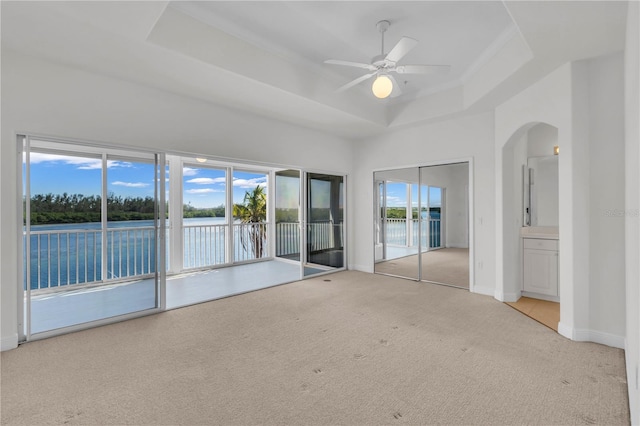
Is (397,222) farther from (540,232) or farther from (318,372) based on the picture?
(318,372)

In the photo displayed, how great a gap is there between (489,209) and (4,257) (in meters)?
5.81

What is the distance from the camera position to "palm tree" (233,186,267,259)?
7.50 m

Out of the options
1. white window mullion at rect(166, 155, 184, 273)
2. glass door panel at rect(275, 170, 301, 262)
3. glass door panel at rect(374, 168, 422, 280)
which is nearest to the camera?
glass door panel at rect(374, 168, 422, 280)

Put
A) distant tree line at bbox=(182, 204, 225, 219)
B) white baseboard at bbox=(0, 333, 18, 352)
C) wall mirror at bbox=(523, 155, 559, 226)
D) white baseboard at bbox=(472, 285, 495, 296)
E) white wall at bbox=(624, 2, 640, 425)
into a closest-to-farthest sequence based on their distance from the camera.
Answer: white wall at bbox=(624, 2, 640, 425), white baseboard at bbox=(0, 333, 18, 352), white baseboard at bbox=(472, 285, 495, 296), wall mirror at bbox=(523, 155, 559, 226), distant tree line at bbox=(182, 204, 225, 219)

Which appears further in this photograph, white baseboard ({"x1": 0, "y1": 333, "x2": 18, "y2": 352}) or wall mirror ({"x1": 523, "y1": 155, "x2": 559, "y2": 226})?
wall mirror ({"x1": 523, "y1": 155, "x2": 559, "y2": 226})

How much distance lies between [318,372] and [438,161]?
13.3ft

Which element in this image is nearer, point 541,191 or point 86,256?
point 86,256

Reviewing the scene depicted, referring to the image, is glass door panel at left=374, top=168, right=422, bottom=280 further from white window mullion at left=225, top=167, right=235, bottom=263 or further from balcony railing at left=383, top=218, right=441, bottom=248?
white window mullion at left=225, top=167, right=235, bottom=263

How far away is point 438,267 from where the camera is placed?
576cm

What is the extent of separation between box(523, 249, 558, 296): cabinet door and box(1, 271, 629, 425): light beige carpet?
0.86 meters

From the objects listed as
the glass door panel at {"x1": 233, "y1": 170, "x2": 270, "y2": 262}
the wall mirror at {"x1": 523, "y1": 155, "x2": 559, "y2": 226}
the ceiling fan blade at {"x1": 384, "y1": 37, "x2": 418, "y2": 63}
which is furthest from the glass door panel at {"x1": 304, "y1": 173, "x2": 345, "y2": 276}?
the wall mirror at {"x1": 523, "y1": 155, "x2": 559, "y2": 226}

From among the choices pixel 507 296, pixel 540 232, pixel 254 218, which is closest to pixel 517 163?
Result: pixel 540 232

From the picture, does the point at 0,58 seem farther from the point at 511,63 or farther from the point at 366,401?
the point at 511,63

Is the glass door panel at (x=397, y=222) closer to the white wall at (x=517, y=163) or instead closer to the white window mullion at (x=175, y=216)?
the white wall at (x=517, y=163)
